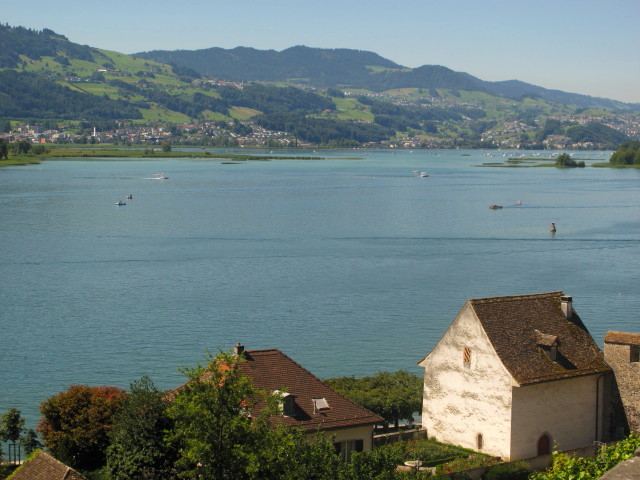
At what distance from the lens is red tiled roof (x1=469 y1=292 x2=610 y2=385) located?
26.9 metres

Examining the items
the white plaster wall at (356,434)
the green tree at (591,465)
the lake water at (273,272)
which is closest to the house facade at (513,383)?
the white plaster wall at (356,434)

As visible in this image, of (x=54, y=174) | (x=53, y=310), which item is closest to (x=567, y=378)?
(x=53, y=310)

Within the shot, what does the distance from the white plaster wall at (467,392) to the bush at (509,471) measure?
4.56 ft

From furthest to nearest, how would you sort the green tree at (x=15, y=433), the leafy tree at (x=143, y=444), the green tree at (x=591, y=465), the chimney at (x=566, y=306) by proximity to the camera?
1. the chimney at (x=566, y=306)
2. the green tree at (x=15, y=433)
3. the leafy tree at (x=143, y=444)
4. the green tree at (x=591, y=465)

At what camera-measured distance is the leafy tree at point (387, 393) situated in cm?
3048

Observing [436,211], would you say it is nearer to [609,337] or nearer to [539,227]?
[539,227]

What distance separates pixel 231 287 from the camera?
5622 centimetres

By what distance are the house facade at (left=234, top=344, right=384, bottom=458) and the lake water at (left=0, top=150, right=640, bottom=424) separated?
1028 centimetres

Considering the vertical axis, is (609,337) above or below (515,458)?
above

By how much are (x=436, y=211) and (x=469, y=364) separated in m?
80.5

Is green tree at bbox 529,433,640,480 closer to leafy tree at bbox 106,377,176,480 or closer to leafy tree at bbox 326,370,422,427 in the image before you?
→ leafy tree at bbox 106,377,176,480

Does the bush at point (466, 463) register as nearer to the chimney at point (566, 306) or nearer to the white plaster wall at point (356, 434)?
the white plaster wall at point (356, 434)

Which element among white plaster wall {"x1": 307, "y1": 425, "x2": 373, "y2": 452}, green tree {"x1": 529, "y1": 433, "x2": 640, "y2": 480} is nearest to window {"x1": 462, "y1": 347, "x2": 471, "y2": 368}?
white plaster wall {"x1": 307, "y1": 425, "x2": 373, "y2": 452}

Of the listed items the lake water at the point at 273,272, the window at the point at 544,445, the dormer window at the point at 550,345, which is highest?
the dormer window at the point at 550,345
